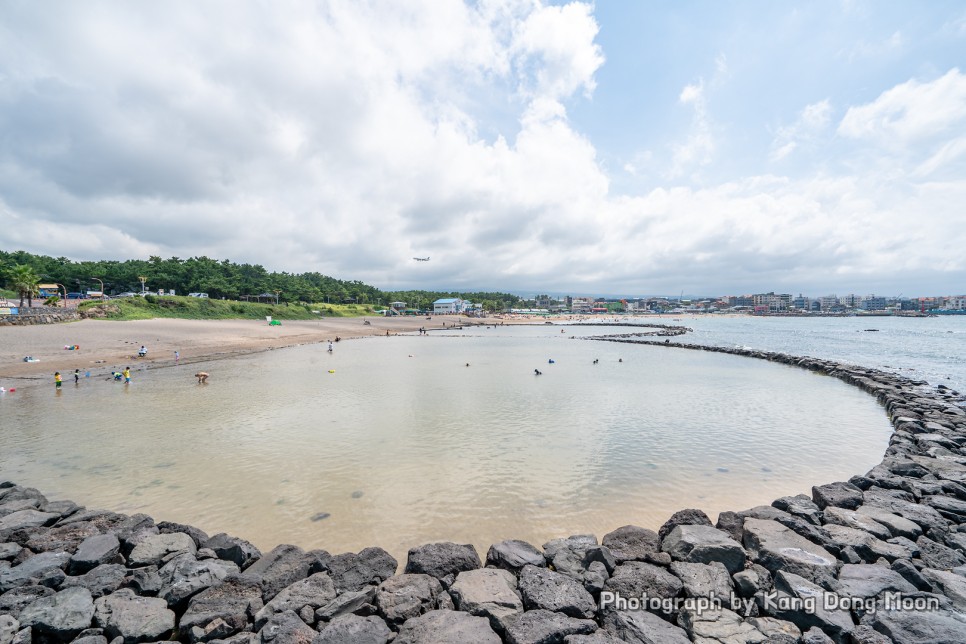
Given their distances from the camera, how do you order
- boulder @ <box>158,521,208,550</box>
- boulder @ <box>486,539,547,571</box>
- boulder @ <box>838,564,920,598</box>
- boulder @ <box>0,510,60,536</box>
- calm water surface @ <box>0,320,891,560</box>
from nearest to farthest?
boulder @ <box>838,564,920,598</box> → boulder @ <box>486,539,547,571</box> → boulder @ <box>158,521,208,550</box> → boulder @ <box>0,510,60,536</box> → calm water surface @ <box>0,320,891,560</box>

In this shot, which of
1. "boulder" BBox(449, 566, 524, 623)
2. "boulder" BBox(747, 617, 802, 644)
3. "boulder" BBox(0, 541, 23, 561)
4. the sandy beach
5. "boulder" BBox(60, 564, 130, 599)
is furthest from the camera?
the sandy beach

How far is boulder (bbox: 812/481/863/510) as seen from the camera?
8.54m

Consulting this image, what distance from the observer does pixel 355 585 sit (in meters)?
6.13

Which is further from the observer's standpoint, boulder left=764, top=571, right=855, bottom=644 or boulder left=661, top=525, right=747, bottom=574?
boulder left=661, top=525, right=747, bottom=574

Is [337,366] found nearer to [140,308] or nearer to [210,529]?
[210,529]

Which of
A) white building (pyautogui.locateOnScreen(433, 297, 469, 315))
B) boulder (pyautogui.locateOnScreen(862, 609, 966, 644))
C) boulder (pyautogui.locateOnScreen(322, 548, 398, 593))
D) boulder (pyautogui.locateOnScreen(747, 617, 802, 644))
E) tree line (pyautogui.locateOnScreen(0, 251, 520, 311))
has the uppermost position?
tree line (pyautogui.locateOnScreen(0, 251, 520, 311))

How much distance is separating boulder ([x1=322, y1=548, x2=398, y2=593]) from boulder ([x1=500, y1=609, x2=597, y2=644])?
218 cm

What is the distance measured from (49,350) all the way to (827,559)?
49.0m

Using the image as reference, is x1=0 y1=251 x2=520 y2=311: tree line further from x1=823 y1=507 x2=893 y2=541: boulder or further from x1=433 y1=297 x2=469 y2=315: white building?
x1=823 y1=507 x2=893 y2=541: boulder

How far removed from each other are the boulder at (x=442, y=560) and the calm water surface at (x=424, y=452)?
83 cm

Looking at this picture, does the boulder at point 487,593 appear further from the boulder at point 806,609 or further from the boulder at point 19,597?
the boulder at point 19,597

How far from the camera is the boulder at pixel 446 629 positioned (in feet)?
16.3

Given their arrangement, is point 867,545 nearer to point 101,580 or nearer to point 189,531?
point 189,531

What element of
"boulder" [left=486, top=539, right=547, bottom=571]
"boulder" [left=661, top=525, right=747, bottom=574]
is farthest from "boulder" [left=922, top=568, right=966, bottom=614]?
"boulder" [left=486, top=539, right=547, bottom=571]
